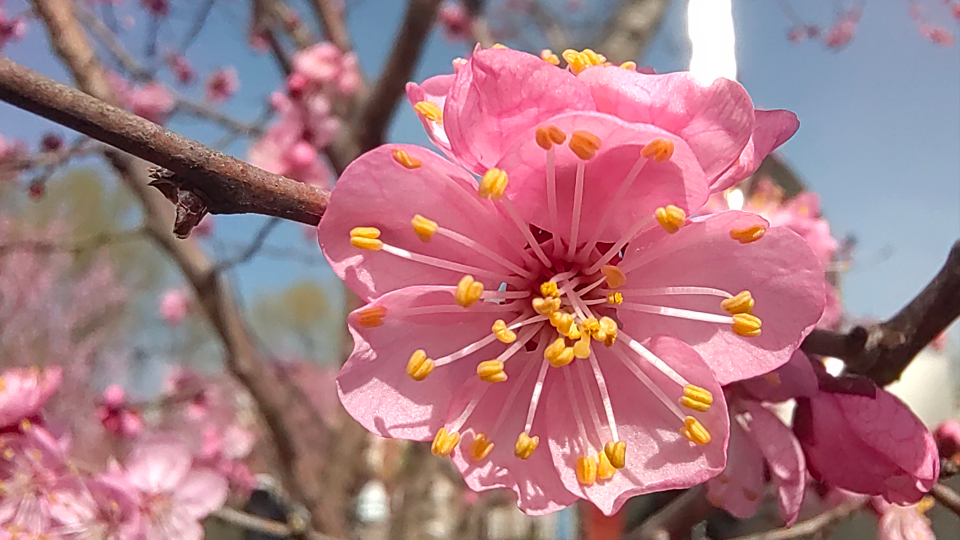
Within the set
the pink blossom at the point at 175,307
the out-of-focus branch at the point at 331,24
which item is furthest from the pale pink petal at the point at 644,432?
the pink blossom at the point at 175,307

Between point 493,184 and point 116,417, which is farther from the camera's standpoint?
point 116,417

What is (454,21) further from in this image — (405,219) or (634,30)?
(405,219)

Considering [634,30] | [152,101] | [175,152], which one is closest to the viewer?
[175,152]

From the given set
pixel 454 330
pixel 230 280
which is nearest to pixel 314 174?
pixel 230 280

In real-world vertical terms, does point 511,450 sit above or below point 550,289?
below

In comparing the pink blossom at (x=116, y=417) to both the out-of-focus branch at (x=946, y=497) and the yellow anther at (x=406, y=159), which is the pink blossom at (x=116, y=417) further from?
the out-of-focus branch at (x=946, y=497)

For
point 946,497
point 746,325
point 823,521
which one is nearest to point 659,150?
point 746,325

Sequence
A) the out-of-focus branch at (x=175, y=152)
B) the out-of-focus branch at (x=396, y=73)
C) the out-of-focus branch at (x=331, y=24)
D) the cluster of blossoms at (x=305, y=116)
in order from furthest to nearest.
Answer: the out-of-focus branch at (x=331, y=24) < the cluster of blossoms at (x=305, y=116) < the out-of-focus branch at (x=396, y=73) < the out-of-focus branch at (x=175, y=152)
